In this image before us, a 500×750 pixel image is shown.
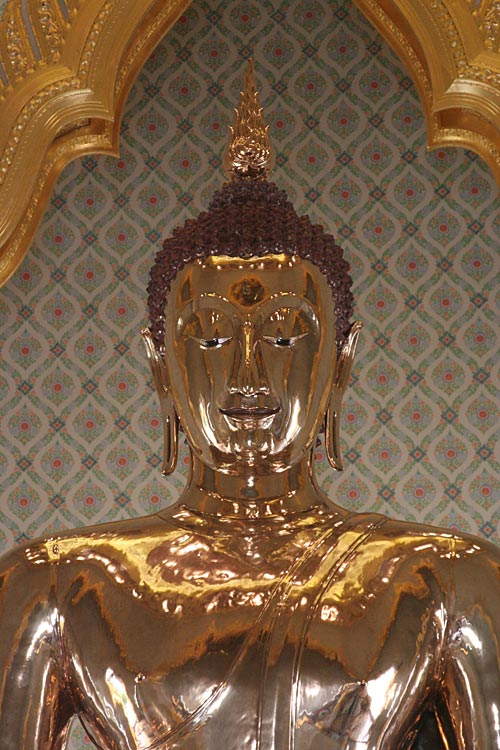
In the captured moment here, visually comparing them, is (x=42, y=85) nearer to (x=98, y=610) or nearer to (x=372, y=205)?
(x=372, y=205)

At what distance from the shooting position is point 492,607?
2012mm

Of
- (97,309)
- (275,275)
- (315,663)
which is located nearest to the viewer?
(315,663)

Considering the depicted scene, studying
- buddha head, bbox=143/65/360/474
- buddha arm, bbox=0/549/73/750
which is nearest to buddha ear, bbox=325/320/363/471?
buddha head, bbox=143/65/360/474

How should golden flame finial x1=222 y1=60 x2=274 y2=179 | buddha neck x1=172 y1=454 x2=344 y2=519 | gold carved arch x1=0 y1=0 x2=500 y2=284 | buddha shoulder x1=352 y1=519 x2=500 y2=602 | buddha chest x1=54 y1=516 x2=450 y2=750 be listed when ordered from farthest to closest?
1. gold carved arch x1=0 y1=0 x2=500 y2=284
2. golden flame finial x1=222 y1=60 x2=274 y2=179
3. buddha neck x1=172 y1=454 x2=344 y2=519
4. buddha shoulder x1=352 y1=519 x2=500 y2=602
5. buddha chest x1=54 y1=516 x2=450 y2=750

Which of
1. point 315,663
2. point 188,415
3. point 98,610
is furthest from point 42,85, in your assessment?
point 315,663

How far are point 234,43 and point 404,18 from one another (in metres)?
0.52

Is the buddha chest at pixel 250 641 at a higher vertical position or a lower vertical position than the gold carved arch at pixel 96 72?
lower

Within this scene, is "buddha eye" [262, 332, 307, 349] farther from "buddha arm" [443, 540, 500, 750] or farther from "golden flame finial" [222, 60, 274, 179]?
"buddha arm" [443, 540, 500, 750]

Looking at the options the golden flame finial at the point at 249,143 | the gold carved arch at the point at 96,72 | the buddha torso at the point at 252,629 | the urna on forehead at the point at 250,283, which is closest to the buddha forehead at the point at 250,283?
the urna on forehead at the point at 250,283

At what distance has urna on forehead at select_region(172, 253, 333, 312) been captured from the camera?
6.91 ft

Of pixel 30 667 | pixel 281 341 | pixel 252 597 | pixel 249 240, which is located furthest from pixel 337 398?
pixel 30 667

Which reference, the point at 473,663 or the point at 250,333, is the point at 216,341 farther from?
the point at 473,663

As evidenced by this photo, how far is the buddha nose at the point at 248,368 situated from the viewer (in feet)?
6.75

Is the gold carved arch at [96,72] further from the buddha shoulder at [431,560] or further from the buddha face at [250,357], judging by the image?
the buddha shoulder at [431,560]
